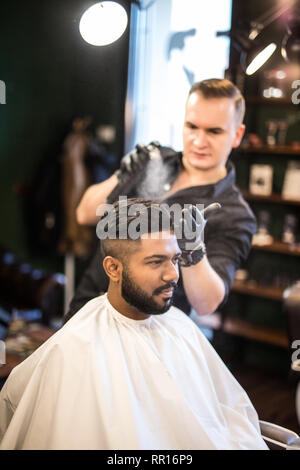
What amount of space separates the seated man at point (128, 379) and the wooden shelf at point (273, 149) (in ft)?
7.53

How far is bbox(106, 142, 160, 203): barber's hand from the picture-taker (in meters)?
1.51

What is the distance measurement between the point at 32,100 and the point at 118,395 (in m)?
3.57

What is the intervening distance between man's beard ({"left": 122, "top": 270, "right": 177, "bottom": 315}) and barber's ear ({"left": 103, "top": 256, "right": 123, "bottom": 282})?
21mm

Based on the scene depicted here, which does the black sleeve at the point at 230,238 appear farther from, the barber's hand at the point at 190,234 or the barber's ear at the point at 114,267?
the barber's ear at the point at 114,267

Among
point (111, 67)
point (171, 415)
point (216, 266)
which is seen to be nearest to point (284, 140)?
point (111, 67)

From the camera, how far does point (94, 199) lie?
5.32ft

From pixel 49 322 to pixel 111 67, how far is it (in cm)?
127

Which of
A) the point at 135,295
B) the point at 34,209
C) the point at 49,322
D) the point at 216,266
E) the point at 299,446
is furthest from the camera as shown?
the point at 34,209

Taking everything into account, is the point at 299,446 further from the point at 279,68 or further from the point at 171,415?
the point at 279,68

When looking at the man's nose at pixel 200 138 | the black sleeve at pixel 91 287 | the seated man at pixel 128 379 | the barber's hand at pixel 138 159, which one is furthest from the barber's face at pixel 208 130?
the black sleeve at pixel 91 287

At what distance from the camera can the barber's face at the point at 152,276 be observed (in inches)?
46.3

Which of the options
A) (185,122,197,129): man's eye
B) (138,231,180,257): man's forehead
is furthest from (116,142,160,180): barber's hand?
(138,231,180,257): man's forehead

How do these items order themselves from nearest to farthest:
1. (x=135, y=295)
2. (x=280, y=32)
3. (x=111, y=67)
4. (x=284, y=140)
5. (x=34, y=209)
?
1. (x=135, y=295)
2. (x=111, y=67)
3. (x=280, y=32)
4. (x=284, y=140)
5. (x=34, y=209)
